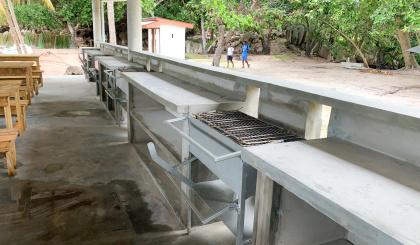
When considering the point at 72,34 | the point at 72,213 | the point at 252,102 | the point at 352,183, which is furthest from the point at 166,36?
the point at 352,183

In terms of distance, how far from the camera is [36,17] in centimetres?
2166

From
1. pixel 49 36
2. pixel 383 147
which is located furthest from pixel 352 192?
pixel 49 36

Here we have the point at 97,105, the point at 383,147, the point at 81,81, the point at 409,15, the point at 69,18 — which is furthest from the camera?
the point at 69,18

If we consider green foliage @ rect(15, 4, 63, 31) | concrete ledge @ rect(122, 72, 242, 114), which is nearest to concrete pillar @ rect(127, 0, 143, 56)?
concrete ledge @ rect(122, 72, 242, 114)

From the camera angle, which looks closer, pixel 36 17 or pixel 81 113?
pixel 81 113

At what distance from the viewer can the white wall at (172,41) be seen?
16797 mm

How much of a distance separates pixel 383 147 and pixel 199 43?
2438cm

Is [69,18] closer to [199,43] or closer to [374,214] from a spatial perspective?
[199,43]

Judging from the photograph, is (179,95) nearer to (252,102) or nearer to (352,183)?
(252,102)

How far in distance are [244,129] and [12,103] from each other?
4.42m

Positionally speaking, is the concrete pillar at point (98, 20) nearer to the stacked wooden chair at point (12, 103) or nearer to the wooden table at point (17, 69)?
the stacked wooden chair at point (12, 103)

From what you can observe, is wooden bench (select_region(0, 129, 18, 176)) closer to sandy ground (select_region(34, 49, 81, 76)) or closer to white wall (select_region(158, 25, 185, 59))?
sandy ground (select_region(34, 49, 81, 76))

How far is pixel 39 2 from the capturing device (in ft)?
74.0

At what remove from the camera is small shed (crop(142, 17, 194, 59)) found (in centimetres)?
1630
